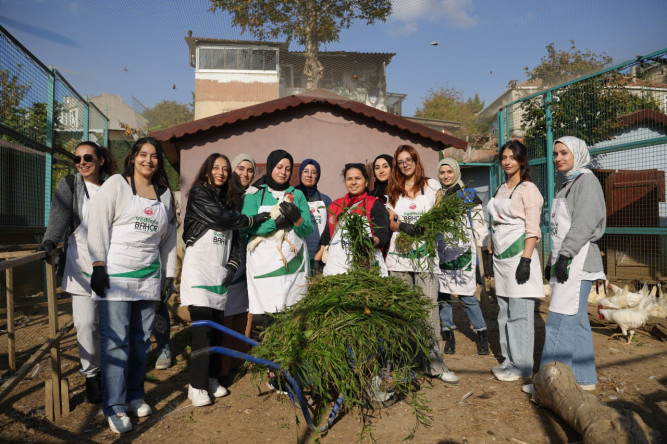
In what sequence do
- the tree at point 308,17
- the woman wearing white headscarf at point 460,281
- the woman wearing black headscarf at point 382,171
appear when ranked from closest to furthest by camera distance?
1. the woman wearing black headscarf at point 382,171
2. the woman wearing white headscarf at point 460,281
3. the tree at point 308,17

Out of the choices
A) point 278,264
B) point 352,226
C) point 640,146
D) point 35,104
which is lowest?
point 278,264

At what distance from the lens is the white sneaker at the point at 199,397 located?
10.7 ft

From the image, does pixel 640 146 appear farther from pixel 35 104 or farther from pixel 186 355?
pixel 35 104

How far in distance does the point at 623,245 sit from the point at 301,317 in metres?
6.72

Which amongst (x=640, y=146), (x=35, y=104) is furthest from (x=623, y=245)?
(x=35, y=104)

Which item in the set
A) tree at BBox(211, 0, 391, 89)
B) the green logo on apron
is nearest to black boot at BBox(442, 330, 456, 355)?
the green logo on apron

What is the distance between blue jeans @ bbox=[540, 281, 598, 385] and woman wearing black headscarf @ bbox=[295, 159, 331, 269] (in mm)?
2252

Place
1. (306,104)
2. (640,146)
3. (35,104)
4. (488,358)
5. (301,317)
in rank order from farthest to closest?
(306,104) → (640,146) → (35,104) → (488,358) → (301,317)

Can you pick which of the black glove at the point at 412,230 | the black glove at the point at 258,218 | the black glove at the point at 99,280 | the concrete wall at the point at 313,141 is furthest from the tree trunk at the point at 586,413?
the concrete wall at the point at 313,141

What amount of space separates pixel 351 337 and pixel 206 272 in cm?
135

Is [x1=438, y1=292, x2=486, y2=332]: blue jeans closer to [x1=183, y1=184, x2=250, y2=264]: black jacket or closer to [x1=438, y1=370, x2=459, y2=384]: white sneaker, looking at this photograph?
[x1=438, y1=370, x2=459, y2=384]: white sneaker

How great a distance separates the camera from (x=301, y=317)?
279cm

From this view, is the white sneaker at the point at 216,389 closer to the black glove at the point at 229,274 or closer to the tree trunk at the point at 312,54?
the black glove at the point at 229,274

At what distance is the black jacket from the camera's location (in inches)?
131
